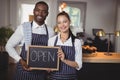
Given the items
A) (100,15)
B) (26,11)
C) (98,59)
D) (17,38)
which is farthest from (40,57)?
(100,15)

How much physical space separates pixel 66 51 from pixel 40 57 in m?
0.24

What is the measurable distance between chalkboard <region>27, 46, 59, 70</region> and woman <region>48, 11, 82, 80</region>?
0.07m

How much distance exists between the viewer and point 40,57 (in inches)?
79.2

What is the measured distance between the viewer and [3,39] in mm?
5539

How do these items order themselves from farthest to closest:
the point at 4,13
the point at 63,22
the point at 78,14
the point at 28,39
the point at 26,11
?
the point at 78,14, the point at 26,11, the point at 4,13, the point at 28,39, the point at 63,22

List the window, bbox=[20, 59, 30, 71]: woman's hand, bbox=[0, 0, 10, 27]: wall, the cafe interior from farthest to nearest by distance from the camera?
the window
bbox=[0, 0, 10, 27]: wall
the cafe interior
bbox=[20, 59, 30, 71]: woman's hand

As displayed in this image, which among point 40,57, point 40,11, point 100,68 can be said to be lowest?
point 100,68

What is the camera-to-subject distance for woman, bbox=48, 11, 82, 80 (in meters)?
1.91

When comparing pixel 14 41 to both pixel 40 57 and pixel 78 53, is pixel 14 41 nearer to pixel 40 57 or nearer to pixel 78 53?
pixel 40 57

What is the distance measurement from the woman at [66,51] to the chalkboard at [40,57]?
0.07 m

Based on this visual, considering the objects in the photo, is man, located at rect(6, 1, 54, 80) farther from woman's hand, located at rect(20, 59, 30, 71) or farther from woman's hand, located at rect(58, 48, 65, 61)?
woman's hand, located at rect(58, 48, 65, 61)

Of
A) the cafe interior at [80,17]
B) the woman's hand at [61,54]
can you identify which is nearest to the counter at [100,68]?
the woman's hand at [61,54]

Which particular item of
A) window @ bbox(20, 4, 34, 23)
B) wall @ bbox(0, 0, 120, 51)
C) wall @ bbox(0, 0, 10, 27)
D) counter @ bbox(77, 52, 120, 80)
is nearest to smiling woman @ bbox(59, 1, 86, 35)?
wall @ bbox(0, 0, 120, 51)

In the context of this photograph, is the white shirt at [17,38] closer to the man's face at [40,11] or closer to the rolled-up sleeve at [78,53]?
the man's face at [40,11]
